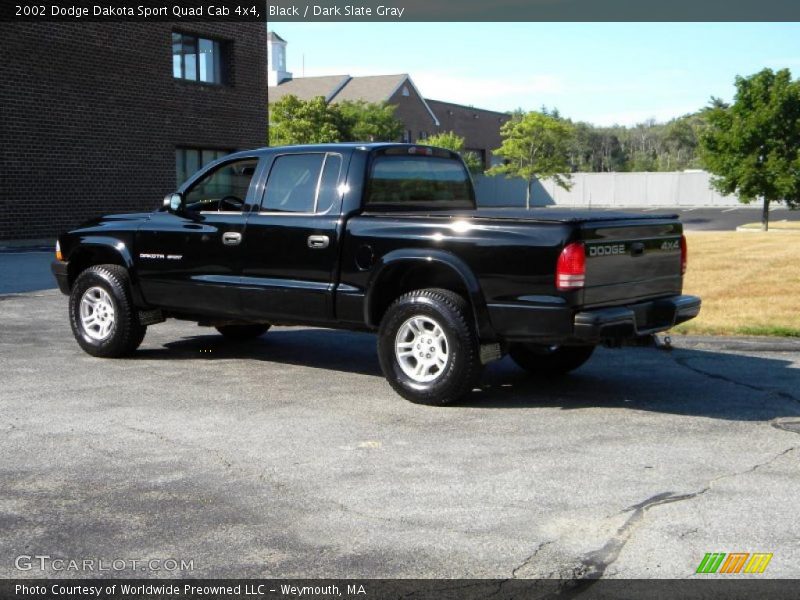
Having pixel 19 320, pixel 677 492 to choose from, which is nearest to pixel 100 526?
pixel 677 492

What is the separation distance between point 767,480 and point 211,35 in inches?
1057

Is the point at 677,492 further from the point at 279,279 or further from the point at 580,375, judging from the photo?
the point at 279,279

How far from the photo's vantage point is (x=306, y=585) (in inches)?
155

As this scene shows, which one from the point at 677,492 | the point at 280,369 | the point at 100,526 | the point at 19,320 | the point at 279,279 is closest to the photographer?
the point at 100,526

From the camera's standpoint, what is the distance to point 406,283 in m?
7.70

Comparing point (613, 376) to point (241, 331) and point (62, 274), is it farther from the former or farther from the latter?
point (62, 274)

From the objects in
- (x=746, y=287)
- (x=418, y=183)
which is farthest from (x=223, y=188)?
(x=746, y=287)

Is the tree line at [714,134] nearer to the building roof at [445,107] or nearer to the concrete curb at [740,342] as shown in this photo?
the building roof at [445,107]

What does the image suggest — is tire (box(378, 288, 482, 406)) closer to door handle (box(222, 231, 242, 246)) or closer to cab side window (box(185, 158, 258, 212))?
door handle (box(222, 231, 242, 246))

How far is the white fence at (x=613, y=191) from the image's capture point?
243 ft

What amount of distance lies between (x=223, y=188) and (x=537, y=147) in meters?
57.8

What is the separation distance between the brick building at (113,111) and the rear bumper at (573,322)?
67.4 feet

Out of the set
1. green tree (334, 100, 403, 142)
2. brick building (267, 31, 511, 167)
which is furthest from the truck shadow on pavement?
brick building (267, 31, 511, 167)

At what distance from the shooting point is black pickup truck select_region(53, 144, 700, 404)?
676cm
